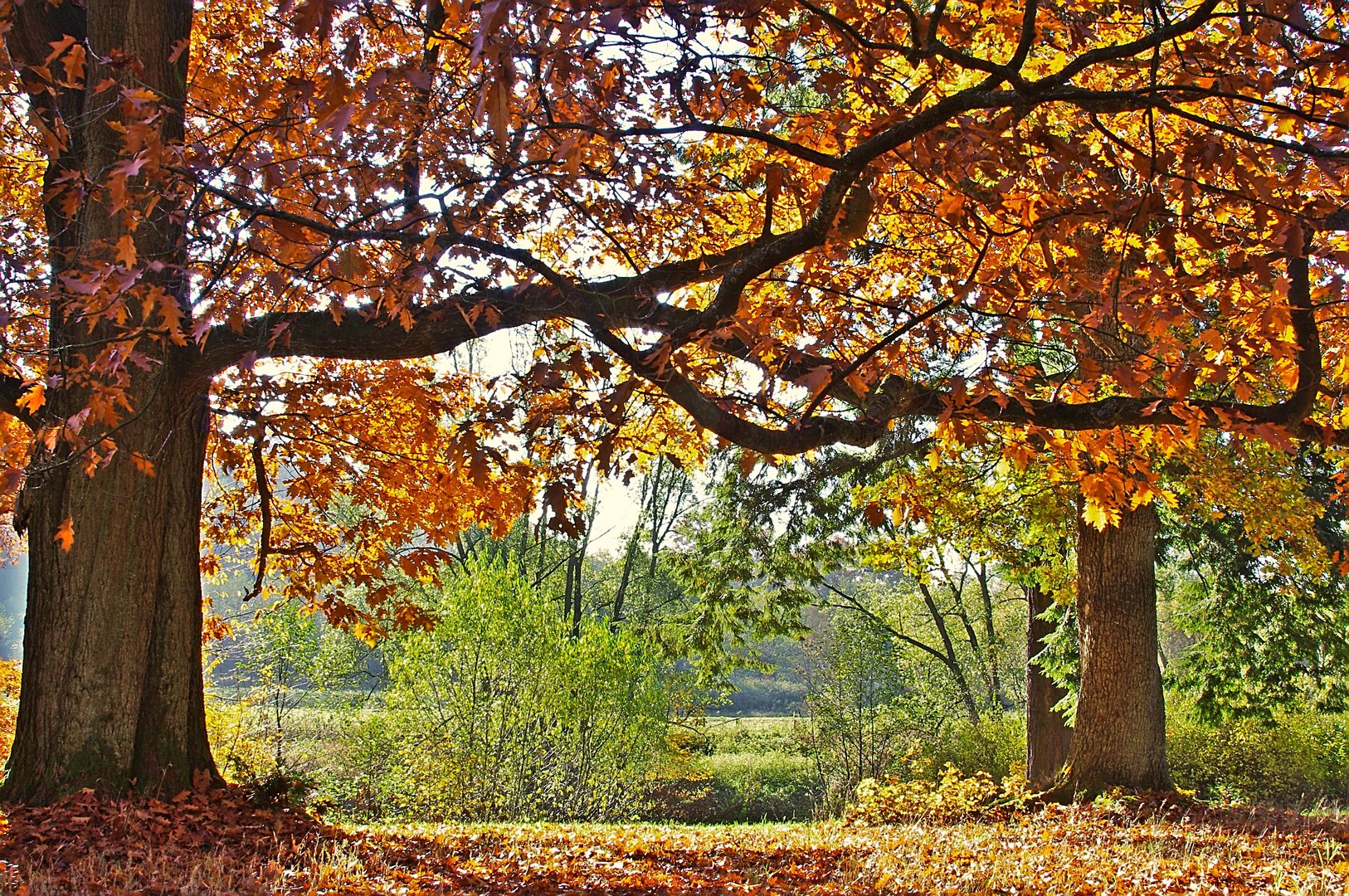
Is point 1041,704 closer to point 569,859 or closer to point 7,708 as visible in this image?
point 569,859

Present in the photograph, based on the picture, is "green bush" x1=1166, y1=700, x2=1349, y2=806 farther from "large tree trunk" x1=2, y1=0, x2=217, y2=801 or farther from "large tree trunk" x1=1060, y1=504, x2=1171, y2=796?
"large tree trunk" x1=2, y1=0, x2=217, y2=801

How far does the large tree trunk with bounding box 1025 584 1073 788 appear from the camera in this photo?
46.9ft

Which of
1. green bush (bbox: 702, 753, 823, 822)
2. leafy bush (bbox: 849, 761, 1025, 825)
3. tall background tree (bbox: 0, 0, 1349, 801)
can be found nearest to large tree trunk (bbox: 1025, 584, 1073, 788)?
leafy bush (bbox: 849, 761, 1025, 825)

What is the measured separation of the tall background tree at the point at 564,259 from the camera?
373 centimetres

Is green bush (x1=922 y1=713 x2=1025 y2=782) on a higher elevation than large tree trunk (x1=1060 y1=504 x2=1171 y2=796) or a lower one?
lower

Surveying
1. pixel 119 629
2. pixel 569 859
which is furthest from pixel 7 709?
pixel 569 859

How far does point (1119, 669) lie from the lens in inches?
398

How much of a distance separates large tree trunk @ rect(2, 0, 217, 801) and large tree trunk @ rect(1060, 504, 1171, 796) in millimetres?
8227

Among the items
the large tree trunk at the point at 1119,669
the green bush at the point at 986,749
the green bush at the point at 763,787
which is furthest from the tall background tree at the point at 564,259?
the green bush at the point at 763,787

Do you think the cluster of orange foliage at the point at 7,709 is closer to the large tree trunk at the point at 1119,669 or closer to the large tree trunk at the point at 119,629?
the large tree trunk at the point at 119,629

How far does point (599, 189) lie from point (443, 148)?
5.85ft

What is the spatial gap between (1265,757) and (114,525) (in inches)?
Answer: 735

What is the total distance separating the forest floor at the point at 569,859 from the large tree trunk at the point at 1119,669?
225 centimetres

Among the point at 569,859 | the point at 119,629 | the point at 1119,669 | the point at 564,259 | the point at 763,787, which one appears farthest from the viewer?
the point at 763,787
